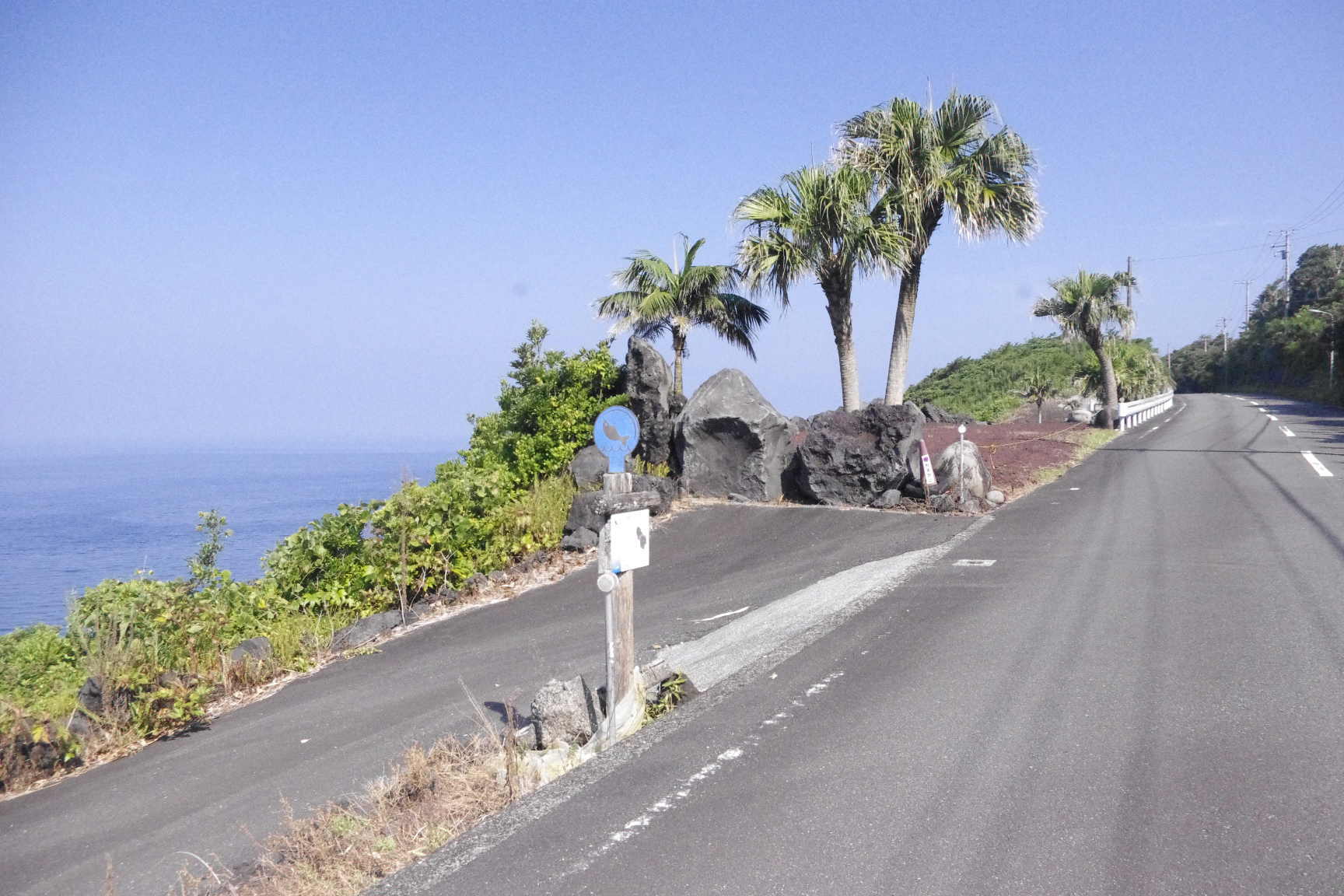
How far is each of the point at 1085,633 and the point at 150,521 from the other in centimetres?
2249

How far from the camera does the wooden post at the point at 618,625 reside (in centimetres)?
564

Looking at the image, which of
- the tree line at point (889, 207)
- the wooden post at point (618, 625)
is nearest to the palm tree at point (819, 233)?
the tree line at point (889, 207)

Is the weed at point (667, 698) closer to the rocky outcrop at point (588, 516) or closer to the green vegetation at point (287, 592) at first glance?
the green vegetation at point (287, 592)

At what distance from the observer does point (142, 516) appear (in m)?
24.0

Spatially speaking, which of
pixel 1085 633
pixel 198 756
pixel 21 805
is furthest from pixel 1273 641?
pixel 21 805

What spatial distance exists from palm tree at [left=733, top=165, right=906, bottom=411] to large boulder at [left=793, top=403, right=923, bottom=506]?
4.66 metres

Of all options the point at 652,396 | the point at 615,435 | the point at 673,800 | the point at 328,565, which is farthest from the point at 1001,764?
the point at 652,396

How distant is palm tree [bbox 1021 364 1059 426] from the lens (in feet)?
118

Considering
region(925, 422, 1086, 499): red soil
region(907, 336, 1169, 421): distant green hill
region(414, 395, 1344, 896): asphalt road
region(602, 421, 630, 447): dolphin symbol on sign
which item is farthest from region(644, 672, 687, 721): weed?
region(907, 336, 1169, 421): distant green hill

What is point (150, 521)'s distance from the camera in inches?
903

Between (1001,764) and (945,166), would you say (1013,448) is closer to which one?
(945,166)

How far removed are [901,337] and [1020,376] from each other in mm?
32432

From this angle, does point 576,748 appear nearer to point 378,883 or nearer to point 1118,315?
point 378,883

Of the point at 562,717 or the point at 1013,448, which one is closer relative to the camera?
the point at 562,717
